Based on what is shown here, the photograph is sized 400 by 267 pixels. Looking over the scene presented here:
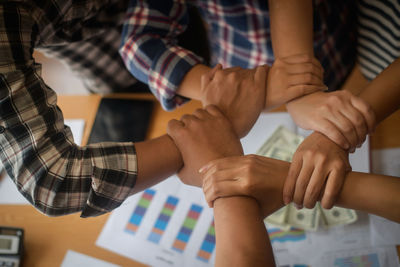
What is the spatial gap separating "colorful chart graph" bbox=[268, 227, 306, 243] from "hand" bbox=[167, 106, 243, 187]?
0.72 ft

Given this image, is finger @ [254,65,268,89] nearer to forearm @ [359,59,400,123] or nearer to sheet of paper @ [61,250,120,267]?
forearm @ [359,59,400,123]

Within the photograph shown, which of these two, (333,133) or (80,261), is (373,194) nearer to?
(333,133)

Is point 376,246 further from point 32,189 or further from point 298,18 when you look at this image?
point 32,189

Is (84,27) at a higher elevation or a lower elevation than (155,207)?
higher

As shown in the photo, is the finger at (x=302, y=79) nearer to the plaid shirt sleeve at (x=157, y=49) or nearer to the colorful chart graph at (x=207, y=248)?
the plaid shirt sleeve at (x=157, y=49)

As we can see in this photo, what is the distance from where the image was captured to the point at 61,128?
65 cm

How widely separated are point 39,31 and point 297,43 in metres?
0.51

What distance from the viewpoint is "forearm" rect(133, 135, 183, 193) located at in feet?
2.16

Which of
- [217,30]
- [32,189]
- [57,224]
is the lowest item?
[57,224]

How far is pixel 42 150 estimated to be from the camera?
24.3 inches

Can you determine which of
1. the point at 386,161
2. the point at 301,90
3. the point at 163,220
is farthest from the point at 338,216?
the point at 163,220

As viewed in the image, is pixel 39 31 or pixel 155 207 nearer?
pixel 39 31

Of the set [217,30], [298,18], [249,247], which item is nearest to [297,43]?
[298,18]

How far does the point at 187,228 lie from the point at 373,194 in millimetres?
417
